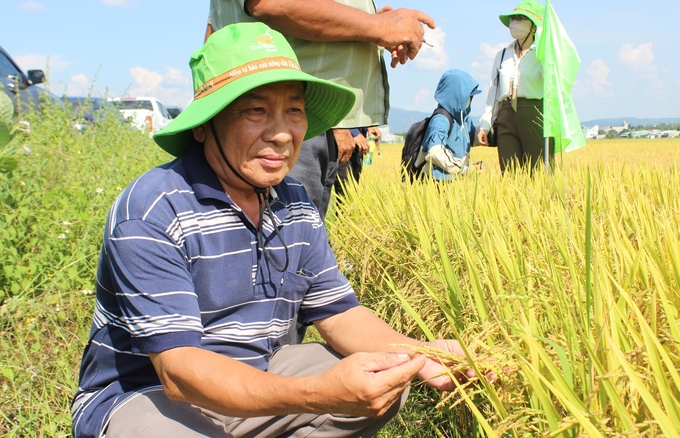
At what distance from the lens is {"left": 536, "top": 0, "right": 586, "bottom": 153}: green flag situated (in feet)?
11.4

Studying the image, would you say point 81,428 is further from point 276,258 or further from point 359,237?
point 359,237

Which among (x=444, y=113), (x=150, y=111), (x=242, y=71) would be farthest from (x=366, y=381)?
(x=150, y=111)

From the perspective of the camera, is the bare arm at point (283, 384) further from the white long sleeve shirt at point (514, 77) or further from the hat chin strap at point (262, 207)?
the white long sleeve shirt at point (514, 77)

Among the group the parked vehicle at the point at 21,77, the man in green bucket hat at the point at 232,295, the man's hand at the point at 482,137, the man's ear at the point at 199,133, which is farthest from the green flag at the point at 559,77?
the parked vehicle at the point at 21,77

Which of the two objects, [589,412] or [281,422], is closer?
[589,412]

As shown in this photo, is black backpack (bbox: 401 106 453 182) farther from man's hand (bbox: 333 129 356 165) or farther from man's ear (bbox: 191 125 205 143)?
man's ear (bbox: 191 125 205 143)

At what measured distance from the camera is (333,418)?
153cm

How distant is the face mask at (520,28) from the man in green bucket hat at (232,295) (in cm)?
329

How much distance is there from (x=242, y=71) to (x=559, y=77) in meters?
2.62

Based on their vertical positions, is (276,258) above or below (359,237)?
above

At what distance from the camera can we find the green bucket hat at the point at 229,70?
4.56 feet

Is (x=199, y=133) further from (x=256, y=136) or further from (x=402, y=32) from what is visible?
(x=402, y=32)

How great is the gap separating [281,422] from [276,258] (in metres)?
0.41

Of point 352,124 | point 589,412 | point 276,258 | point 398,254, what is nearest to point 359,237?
point 398,254
